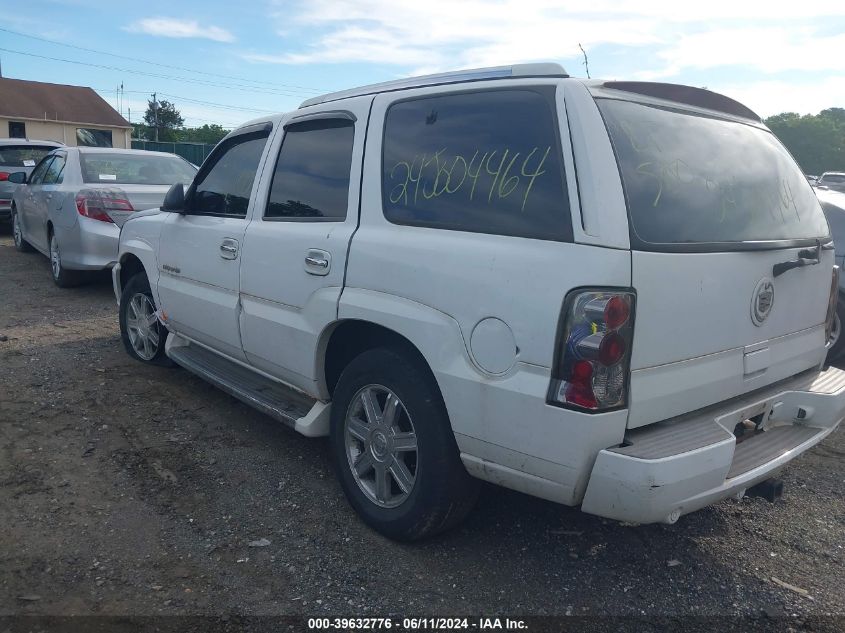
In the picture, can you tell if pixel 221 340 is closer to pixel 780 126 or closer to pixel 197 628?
pixel 197 628

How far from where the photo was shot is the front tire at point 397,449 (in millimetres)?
3012

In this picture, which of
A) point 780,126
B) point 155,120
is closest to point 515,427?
point 780,126

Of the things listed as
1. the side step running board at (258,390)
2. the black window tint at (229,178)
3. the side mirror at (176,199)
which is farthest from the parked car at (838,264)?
the side mirror at (176,199)

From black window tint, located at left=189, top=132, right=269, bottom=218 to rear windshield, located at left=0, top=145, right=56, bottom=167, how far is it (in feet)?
33.9

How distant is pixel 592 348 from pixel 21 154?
1399 centimetres

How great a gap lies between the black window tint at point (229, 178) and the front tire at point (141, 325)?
105 cm

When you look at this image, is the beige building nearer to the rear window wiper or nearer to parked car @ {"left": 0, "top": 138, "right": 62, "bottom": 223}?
parked car @ {"left": 0, "top": 138, "right": 62, "bottom": 223}

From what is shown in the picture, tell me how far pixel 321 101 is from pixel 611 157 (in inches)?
78.2

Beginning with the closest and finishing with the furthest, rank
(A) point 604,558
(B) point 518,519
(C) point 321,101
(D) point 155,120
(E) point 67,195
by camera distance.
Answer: (A) point 604,558 → (B) point 518,519 → (C) point 321,101 → (E) point 67,195 → (D) point 155,120

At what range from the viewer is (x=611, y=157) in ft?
8.64

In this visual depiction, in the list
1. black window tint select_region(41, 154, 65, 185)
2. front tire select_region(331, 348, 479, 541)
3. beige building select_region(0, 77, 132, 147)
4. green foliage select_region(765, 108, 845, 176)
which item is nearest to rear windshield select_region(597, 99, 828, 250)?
front tire select_region(331, 348, 479, 541)

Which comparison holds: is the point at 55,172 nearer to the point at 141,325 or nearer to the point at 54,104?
the point at 141,325

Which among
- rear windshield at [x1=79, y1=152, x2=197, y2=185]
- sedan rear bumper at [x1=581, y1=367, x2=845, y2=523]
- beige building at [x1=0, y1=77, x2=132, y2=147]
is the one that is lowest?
sedan rear bumper at [x1=581, y1=367, x2=845, y2=523]

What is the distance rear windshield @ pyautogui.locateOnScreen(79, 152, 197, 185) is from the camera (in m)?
8.36
